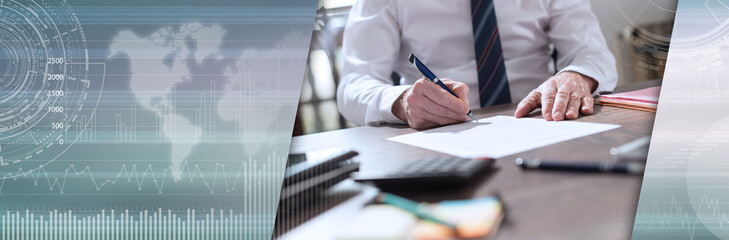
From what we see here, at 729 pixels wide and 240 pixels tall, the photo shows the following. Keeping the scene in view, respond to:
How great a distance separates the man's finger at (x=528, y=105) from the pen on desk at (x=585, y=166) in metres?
0.31

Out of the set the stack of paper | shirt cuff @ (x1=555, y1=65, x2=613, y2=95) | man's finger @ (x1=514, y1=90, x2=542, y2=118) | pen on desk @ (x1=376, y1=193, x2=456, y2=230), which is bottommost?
pen on desk @ (x1=376, y1=193, x2=456, y2=230)

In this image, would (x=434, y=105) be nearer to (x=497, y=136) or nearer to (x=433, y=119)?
(x=433, y=119)

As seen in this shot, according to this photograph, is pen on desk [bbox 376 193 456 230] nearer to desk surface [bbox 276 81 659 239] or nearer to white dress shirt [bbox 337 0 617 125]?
desk surface [bbox 276 81 659 239]

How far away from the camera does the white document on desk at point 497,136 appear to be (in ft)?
1.46

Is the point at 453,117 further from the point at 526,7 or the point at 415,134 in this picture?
the point at 526,7

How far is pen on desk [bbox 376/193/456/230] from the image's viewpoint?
247 millimetres

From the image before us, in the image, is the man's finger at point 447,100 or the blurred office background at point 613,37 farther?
the blurred office background at point 613,37

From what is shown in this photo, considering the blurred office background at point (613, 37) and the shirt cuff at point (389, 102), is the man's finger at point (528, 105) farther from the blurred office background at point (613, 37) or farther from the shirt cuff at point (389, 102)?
the blurred office background at point (613, 37)

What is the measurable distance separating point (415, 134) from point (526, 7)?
54cm

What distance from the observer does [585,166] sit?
331 millimetres

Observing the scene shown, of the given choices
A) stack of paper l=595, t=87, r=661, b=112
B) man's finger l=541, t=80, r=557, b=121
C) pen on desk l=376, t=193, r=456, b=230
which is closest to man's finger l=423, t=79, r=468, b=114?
man's finger l=541, t=80, r=557, b=121

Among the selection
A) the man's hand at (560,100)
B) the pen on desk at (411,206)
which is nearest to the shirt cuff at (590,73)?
the man's hand at (560,100)

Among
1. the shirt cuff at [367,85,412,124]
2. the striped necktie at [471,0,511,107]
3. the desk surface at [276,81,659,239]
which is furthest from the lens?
the striped necktie at [471,0,511,107]

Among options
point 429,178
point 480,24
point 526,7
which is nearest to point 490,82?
point 480,24
